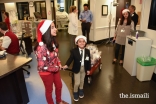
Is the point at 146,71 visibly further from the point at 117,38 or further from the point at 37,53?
the point at 37,53

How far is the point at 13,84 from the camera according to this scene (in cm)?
193

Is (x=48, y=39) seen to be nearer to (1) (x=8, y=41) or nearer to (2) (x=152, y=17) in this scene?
(1) (x=8, y=41)

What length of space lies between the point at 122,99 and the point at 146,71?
2.90ft

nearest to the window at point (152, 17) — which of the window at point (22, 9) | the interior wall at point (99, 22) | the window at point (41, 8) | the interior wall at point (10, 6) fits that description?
the interior wall at point (99, 22)

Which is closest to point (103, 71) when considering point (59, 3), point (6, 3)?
point (6, 3)

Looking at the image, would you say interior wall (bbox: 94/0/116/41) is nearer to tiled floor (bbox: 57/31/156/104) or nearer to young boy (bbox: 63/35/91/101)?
tiled floor (bbox: 57/31/156/104)

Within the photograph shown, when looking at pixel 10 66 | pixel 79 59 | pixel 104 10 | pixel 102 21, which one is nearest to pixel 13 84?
pixel 10 66

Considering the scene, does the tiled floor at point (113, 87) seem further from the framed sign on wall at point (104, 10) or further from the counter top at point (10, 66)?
the framed sign on wall at point (104, 10)

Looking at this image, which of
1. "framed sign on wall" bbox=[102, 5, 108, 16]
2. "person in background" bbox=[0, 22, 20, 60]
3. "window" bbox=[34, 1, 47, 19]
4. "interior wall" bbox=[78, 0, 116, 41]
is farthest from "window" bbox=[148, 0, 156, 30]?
"window" bbox=[34, 1, 47, 19]

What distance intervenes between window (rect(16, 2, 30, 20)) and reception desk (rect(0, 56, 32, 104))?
542 cm

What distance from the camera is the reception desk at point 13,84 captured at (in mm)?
1710

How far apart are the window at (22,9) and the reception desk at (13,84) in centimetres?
542

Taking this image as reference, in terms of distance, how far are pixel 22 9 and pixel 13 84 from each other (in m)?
5.81

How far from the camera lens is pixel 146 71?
103 inches
